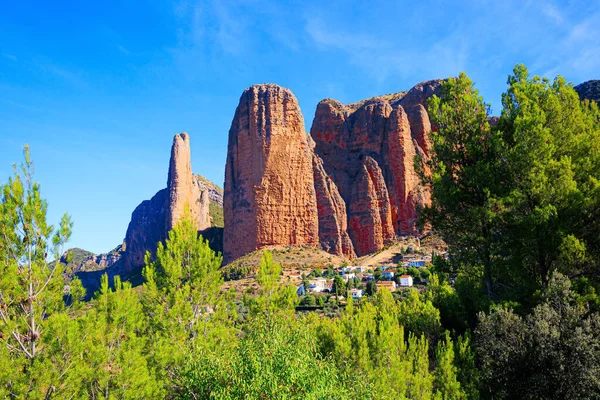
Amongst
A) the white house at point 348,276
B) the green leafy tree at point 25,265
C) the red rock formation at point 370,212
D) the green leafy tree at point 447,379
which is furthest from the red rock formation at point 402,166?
→ the green leafy tree at point 25,265

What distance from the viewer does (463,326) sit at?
21734 millimetres

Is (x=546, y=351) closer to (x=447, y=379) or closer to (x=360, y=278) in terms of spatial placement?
(x=447, y=379)

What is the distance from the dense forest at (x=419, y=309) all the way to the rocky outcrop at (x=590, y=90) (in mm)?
50223

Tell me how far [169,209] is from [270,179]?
41.3 metres

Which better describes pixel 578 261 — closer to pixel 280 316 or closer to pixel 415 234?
pixel 280 316

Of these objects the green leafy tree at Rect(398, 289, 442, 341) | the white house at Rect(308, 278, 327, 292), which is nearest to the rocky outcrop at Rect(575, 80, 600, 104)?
the white house at Rect(308, 278, 327, 292)

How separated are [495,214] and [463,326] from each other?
685cm

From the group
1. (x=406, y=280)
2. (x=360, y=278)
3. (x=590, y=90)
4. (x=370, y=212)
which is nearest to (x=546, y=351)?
(x=406, y=280)

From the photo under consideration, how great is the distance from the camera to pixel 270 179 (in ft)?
291

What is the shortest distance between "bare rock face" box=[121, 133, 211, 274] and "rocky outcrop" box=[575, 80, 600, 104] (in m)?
79.1

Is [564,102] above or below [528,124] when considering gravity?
above

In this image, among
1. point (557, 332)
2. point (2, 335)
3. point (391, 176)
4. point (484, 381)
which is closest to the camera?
point (2, 335)

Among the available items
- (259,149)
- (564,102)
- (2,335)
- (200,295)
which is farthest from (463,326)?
(259,149)

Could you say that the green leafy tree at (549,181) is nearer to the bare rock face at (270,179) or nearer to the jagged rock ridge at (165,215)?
the bare rock face at (270,179)
